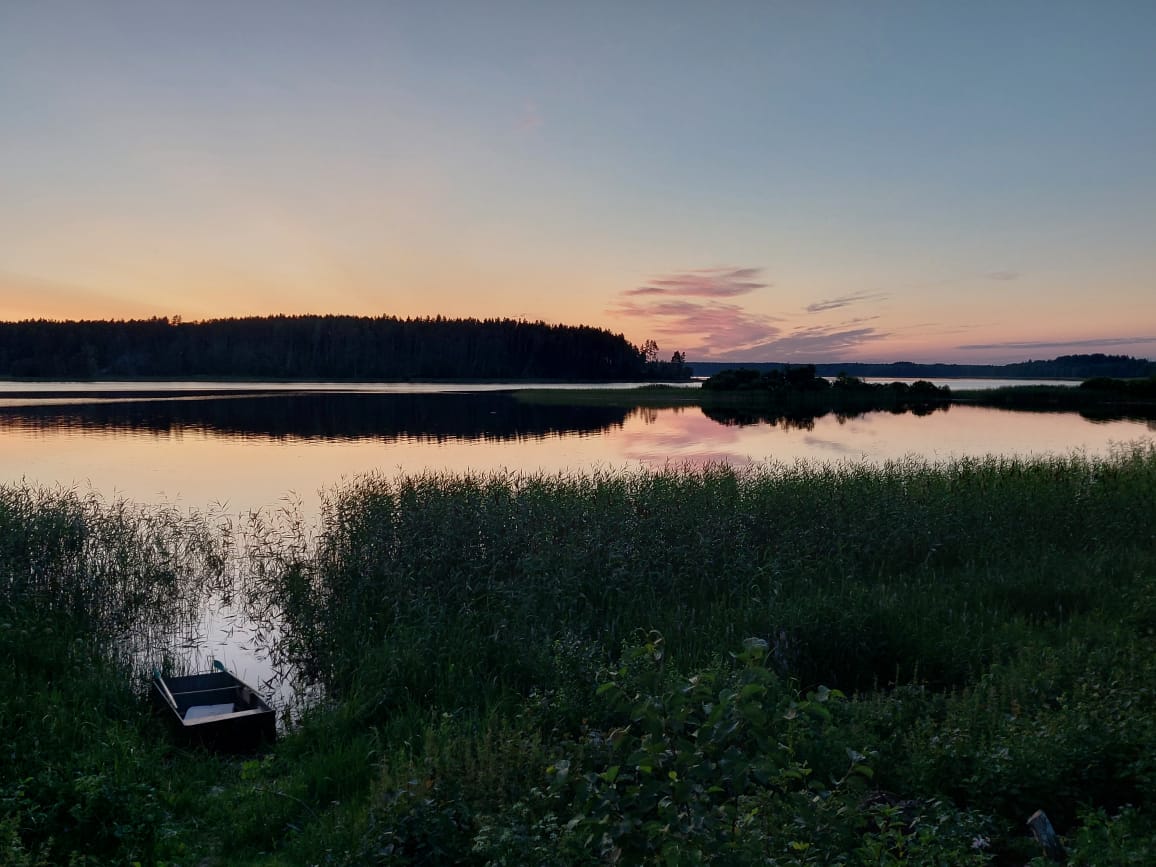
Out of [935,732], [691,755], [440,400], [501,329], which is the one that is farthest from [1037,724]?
[501,329]

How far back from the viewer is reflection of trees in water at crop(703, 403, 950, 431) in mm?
64637

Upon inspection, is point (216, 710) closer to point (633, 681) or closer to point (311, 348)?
point (633, 681)

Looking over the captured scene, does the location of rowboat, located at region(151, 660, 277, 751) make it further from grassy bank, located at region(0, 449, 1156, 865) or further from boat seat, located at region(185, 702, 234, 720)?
grassy bank, located at region(0, 449, 1156, 865)

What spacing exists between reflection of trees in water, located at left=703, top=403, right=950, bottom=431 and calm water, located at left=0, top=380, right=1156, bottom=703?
16.1 inches

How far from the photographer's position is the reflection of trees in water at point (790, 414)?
212ft

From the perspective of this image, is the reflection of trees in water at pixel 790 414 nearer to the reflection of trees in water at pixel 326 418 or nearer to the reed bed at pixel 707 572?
the reflection of trees in water at pixel 326 418

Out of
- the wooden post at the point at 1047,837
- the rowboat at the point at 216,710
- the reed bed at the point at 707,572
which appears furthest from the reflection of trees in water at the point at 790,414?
the wooden post at the point at 1047,837

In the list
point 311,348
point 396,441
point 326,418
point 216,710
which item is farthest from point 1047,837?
point 311,348

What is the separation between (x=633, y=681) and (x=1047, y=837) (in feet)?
11.9

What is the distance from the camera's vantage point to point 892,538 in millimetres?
16797

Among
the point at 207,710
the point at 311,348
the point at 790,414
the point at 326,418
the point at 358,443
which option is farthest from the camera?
the point at 311,348

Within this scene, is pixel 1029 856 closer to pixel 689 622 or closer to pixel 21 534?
pixel 689 622

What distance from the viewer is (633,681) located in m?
4.92

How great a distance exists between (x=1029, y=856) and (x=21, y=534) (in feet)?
61.0
